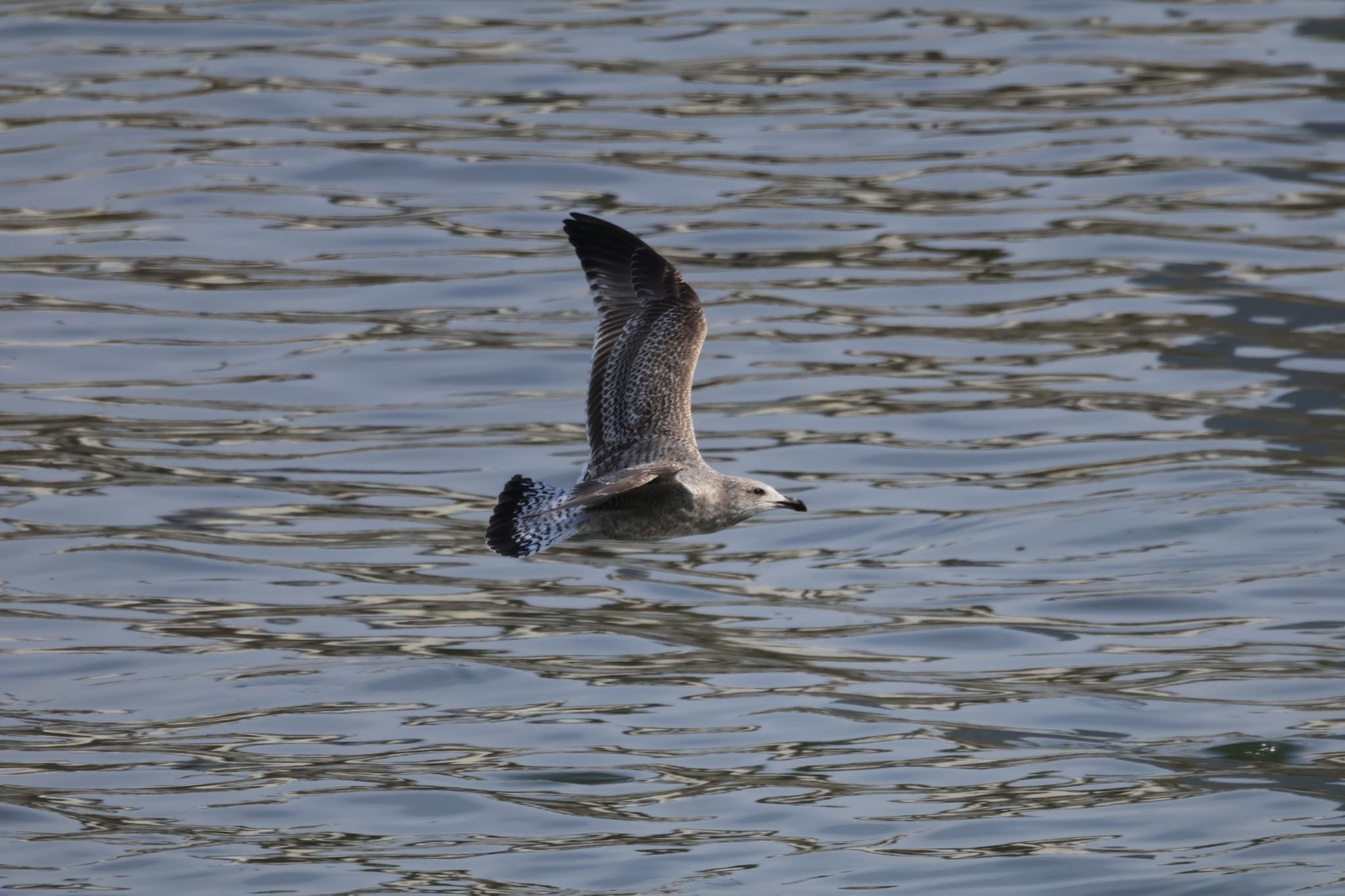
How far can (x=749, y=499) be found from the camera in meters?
11.0

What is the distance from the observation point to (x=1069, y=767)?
44.4 ft

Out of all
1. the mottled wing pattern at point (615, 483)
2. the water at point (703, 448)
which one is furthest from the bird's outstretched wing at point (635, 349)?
the water at point (703, 448)

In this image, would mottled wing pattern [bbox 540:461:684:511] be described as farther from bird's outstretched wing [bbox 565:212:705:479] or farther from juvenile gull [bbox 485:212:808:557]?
bird's outstretched wing [bbox 565:212:705:479]

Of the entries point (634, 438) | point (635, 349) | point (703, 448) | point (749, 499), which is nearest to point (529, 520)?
point (749, 499)

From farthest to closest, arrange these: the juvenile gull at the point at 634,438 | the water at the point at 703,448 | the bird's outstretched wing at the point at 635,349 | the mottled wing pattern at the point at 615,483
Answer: the water at the point at 703,448 → the bird's outstretched wing at the point at 635,349 → the juvenile gull at the point at 634,438 → the mottled wing pattern at the point at 615,483

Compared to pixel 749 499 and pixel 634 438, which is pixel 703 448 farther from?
A: pixel 749 499

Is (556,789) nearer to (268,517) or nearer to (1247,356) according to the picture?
(268,517)

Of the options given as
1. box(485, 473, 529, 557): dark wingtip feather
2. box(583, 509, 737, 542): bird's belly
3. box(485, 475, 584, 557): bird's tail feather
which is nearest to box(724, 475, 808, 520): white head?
box(583, 509, 737, 542): bird's belly

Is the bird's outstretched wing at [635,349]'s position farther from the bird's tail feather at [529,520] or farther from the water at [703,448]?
the water at [703,448]

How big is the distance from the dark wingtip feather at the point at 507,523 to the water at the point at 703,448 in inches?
103

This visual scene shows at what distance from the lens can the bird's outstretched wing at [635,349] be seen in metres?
11.5

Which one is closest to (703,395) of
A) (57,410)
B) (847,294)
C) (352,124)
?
(847,294)

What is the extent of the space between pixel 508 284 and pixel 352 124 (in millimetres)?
3984

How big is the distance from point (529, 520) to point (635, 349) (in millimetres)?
1812
